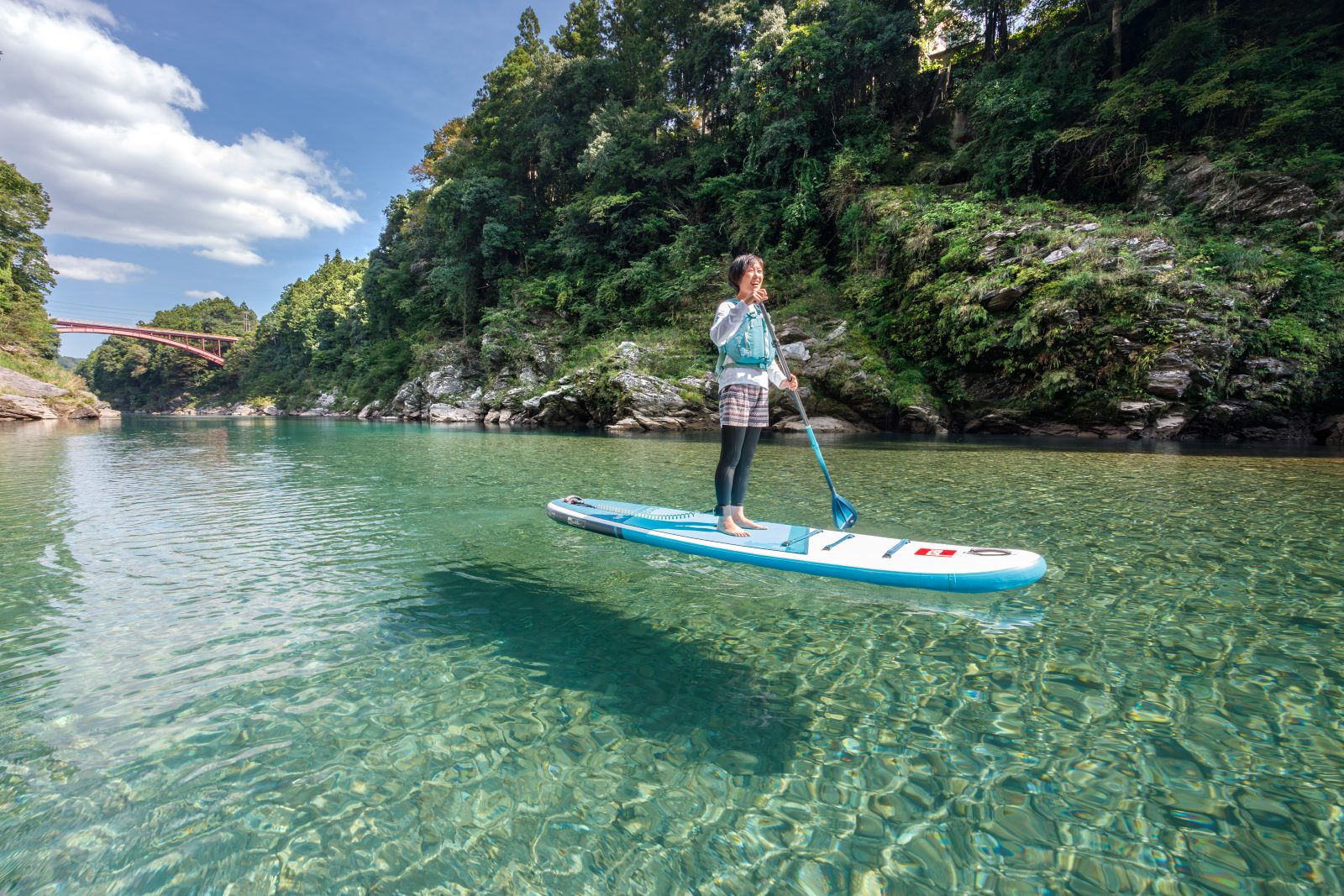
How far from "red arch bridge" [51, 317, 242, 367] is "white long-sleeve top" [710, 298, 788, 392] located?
3773 inches

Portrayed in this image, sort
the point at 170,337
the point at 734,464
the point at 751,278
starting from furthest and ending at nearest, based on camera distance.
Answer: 1. the point at 170,337
2. the point at 734,464
3. the point at 751,278

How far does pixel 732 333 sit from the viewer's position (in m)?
5.08

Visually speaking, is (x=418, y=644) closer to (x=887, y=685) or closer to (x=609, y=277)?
(x=887, y=685)

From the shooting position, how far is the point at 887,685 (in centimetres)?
350

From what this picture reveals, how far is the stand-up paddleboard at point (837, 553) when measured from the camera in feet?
12.2

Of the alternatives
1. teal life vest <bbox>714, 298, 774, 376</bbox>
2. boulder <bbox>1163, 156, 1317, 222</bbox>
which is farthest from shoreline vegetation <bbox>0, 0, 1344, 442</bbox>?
teal life vest <bbox>714, 298, 774, 376</bbox>

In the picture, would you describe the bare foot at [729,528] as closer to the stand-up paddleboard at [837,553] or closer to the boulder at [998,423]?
the stand-up paddleboard at [837,553]

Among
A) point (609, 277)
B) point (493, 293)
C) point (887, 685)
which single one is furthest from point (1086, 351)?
point (493, 293)

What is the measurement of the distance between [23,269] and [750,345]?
2641 inches

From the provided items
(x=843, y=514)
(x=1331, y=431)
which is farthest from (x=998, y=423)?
(x=843, y=514)

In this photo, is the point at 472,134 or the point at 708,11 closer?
the point at 708,11

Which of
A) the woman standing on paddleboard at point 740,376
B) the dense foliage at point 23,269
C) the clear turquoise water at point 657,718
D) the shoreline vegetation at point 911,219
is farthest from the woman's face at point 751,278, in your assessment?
the dense foliage at point 23,269

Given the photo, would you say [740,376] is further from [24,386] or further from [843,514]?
[24,386]

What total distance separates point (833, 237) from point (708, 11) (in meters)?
16.6
